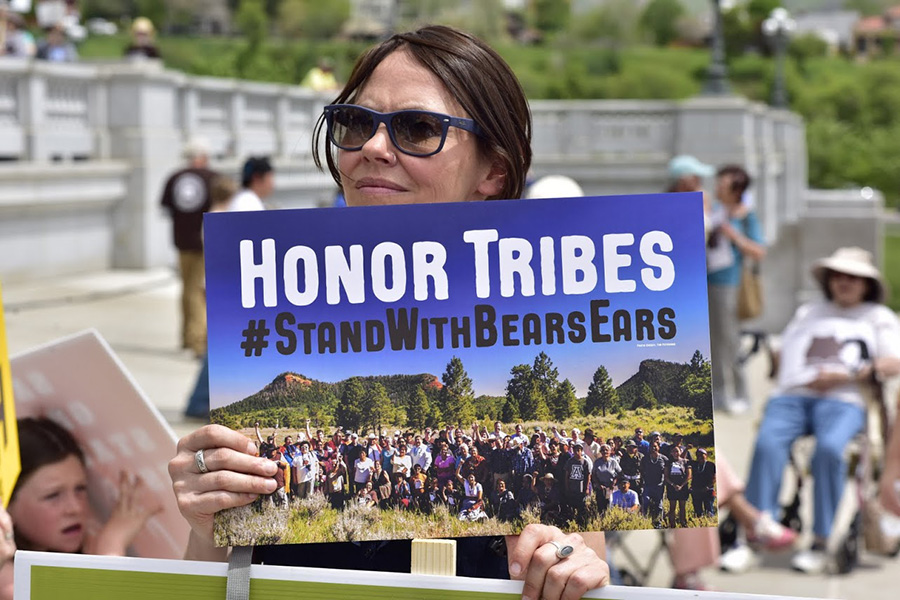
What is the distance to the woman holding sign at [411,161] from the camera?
192 cm

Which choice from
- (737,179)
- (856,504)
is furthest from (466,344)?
(737,179)

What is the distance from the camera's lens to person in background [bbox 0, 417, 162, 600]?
2807 mm

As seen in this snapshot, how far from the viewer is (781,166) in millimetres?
31391

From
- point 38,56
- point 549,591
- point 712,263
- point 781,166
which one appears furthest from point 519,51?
point 549,591

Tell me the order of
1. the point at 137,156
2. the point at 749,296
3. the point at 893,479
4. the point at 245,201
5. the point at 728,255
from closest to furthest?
the point at 893,479 < the point at 245,201 < the point at 728,255 < the point at 749,296 < the point at 137,156

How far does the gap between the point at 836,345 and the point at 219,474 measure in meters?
5.56

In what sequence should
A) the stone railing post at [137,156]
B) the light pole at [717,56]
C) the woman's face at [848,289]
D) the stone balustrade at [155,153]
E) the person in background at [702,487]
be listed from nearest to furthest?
1. the person in background at [702,487]
2. the woman's face at [848,289]
3. the stone balustrade at [155,153]
4. the stone railing post at [137,156]
5. the light pole at [717,56]

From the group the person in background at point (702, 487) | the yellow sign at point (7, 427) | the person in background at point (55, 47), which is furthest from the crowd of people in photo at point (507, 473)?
the person in background at point (55, 47)

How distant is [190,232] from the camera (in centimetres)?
1173

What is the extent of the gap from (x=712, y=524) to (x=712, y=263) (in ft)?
28.0

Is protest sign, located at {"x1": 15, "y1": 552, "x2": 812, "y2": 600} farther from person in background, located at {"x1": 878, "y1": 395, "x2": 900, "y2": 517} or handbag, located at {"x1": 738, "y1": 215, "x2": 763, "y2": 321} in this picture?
handbag, located at {"x1": 738, "y1": 215, "x2": 763, "y2": 321}

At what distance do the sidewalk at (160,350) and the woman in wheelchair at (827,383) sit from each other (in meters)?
0.26

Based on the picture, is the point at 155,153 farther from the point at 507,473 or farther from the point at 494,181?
the point at 507,473

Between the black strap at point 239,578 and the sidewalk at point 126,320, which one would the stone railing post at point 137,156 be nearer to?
the sidewalk at point 126,320
